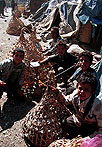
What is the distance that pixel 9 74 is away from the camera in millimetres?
3438

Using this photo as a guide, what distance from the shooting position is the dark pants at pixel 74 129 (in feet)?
7.57

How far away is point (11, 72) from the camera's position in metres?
3.46

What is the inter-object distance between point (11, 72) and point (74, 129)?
1748 mm

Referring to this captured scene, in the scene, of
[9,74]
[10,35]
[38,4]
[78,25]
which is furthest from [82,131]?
[38,4]

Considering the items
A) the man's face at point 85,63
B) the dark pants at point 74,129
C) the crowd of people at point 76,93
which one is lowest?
the dark pants at point 74,129

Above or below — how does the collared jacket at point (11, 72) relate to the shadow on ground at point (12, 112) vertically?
above

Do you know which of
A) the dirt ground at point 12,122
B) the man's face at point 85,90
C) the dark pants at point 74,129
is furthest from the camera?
the dirt ground at point 12,122

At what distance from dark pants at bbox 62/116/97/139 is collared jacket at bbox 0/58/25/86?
1.39m

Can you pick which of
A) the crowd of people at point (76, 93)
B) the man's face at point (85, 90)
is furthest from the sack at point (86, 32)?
the man's face at point (85, 90)

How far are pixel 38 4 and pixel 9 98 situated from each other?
15.0 metres

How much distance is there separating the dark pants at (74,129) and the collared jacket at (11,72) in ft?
4.55

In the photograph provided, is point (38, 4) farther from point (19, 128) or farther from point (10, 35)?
point (19, 128)

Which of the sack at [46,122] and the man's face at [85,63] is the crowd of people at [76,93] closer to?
the man's face at [85,63]

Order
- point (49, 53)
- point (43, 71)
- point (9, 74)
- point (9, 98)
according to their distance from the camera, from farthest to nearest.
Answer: point (49, 53)
point (43, 71)
point (9, 98)
point (9, 74)
